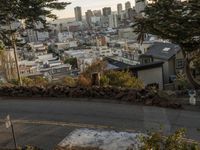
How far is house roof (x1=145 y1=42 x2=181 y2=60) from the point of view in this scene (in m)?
53.2

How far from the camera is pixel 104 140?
9.73 metres

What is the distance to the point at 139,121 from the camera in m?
15.5

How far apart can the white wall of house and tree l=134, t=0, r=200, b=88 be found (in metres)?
20.5

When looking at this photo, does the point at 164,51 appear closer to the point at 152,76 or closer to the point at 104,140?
the point at 152,76

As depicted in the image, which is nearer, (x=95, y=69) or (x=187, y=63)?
(x=187, y=63)

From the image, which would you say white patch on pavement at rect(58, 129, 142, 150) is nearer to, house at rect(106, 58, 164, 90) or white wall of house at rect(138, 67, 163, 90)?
house at rect(106, 58, 164, 90)

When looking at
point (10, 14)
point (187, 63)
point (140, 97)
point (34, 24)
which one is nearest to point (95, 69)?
point (34, 24)

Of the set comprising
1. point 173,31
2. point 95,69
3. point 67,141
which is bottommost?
point 95,69

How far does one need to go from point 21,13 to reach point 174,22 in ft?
38.2

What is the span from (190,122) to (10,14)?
59.5ft

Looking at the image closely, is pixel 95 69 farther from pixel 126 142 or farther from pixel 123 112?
pixel 126 142

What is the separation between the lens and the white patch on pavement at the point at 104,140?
30.4 ft

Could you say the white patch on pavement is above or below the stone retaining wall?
above

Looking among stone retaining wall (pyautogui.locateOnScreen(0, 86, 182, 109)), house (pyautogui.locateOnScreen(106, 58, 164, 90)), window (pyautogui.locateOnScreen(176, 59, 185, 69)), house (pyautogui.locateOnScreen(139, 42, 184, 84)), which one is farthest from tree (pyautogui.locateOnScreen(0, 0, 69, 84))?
window (pyautogui.locateOnScreen(176, 59, 185, 69))
